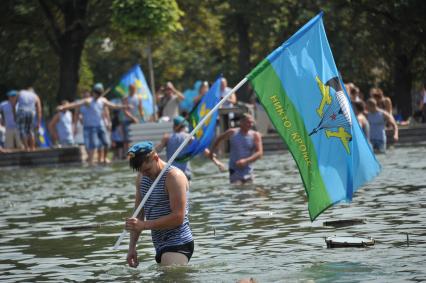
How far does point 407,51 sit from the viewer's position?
44.6m

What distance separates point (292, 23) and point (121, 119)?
627 inches

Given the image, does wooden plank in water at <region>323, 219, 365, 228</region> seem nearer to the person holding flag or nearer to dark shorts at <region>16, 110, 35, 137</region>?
the person holding flag

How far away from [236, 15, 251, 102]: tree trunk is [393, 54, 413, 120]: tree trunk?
27.6 feet

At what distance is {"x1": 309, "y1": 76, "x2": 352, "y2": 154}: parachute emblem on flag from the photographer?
40.1 feet

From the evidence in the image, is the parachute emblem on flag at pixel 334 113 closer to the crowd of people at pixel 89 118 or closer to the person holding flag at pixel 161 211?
the person holding flag at pixel 161 211

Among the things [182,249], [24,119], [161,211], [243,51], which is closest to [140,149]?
[161,211]

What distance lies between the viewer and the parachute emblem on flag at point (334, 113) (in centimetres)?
1222

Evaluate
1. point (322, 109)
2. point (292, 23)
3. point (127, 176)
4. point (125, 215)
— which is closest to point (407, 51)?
point (292, 23)

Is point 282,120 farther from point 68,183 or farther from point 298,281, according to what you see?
point 68,183

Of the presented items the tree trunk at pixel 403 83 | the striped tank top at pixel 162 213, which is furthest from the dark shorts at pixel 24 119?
the striped tank top at pixel 162 213

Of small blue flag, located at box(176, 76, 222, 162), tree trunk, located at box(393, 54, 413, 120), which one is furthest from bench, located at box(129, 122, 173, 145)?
tree trunk, located at box(393, 54, 413, 120)

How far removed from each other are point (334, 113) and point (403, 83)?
1345 inches

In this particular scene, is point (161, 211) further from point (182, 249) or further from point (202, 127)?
point (202, 127)

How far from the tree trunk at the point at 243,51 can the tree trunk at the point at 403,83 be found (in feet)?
27.6
